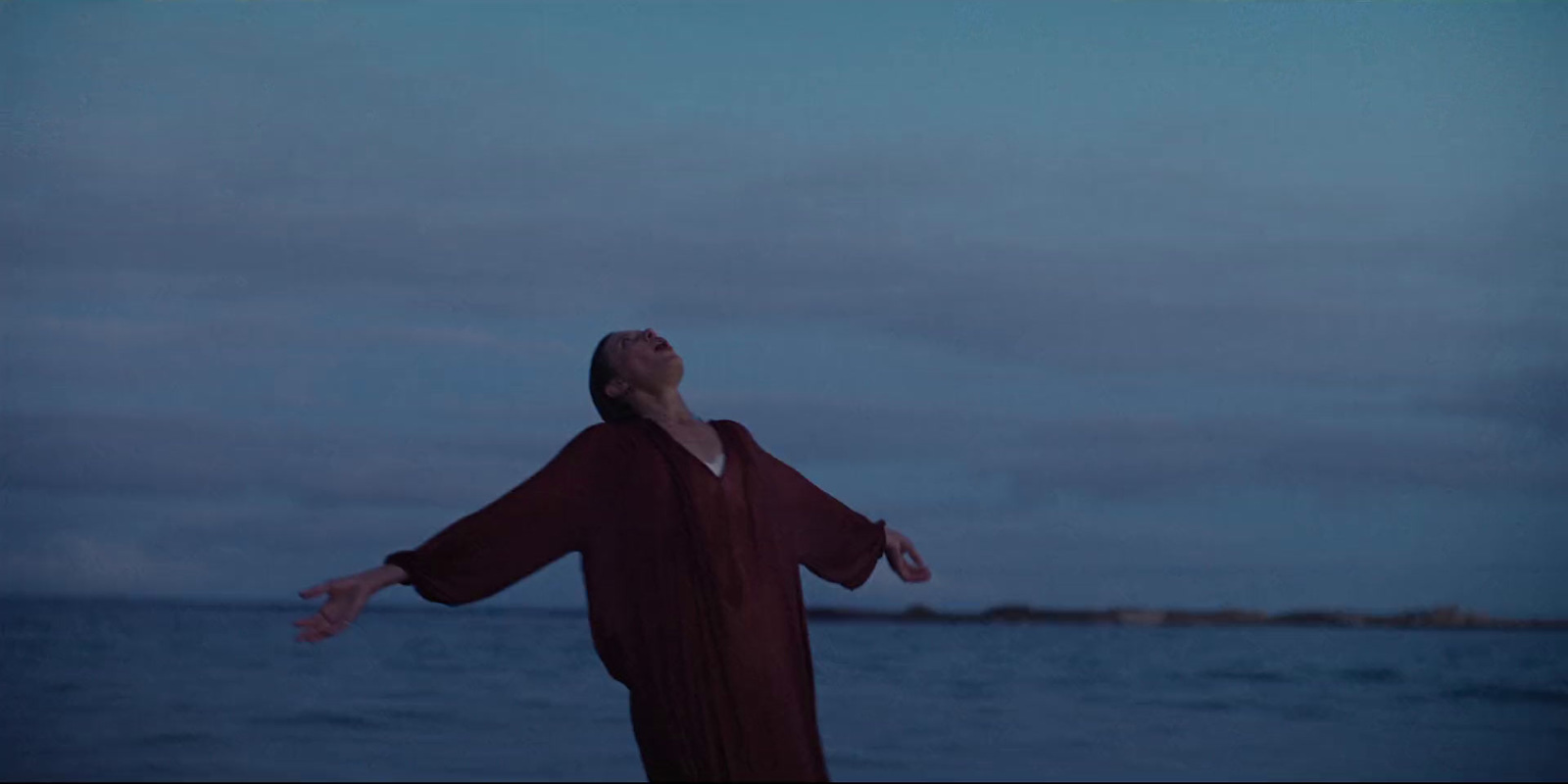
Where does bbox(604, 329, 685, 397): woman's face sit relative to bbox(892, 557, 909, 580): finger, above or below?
above

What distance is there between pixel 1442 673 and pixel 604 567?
21282 mm

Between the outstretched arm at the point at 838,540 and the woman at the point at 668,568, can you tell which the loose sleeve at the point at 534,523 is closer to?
the woman at the point at 668,568

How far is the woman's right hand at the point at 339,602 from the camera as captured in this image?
2.94 metres

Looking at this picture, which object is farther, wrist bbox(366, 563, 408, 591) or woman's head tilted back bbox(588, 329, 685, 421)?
woman's head tilted back bbox(588, 329, 685, 421)

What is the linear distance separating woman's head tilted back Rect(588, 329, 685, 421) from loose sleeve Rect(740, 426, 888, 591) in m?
0.25

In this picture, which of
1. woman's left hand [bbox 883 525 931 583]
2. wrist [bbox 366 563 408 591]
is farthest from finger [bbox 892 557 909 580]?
wrist [bbox 366 563 408 591]

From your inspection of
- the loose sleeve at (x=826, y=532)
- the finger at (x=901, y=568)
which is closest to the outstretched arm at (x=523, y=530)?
the loose sleeve at (x=826, y=532)

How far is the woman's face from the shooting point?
129 inches

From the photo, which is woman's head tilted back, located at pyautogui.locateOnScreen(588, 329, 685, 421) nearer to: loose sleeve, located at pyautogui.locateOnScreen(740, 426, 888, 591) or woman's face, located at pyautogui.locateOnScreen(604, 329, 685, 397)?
woman's face, located at pyautogui.locateOnScreen(604, 329, 685, 397)

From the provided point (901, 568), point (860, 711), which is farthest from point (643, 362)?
point (860, 711)

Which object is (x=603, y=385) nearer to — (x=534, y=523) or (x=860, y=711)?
(x=534, y=523)

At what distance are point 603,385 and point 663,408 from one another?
0.12 meters

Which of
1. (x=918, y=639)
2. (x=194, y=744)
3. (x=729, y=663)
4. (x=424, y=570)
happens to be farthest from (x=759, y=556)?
(x=918, y=639)

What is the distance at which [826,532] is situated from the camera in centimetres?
348
